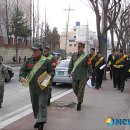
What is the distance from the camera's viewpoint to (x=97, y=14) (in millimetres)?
20812

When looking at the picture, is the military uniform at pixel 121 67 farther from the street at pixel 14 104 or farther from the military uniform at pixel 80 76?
the military uniform at pixel 80 76

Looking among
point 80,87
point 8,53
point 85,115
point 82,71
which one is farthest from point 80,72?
point 8,53

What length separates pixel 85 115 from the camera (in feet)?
30.1

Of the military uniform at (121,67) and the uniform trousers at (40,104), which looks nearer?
the uniform trousers at (40,104)

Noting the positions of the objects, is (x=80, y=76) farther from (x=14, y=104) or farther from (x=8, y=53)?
(x=8, y=53)

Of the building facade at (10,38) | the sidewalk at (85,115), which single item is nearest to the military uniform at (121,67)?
the sidewalk at (85,115)

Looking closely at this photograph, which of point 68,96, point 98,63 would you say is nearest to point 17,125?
point 68,96

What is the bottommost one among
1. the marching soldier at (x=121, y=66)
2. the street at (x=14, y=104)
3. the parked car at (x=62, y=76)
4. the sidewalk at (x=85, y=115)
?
the street at (x=14, y=104)

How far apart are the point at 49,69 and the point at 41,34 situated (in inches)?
2479

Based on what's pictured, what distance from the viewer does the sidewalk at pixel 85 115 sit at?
7.84 meters

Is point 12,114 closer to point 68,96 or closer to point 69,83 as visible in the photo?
point 68,96

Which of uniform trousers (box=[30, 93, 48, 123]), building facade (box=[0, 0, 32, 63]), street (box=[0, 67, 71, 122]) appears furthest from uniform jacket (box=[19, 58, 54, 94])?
building facade (box=[0, 0, 32, 63])

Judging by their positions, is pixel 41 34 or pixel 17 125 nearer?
pixel 17 125

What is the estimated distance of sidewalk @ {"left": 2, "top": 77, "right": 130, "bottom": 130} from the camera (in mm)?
7836
